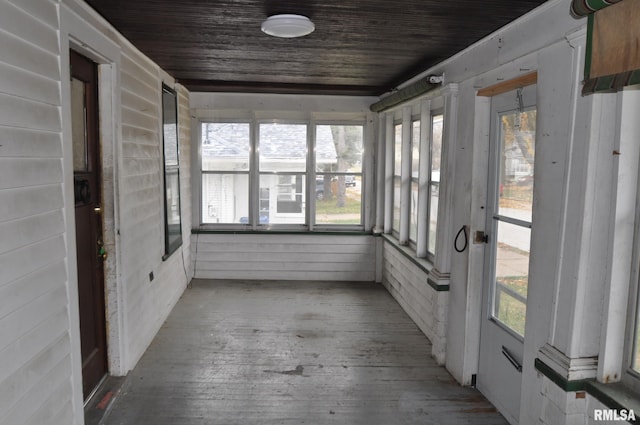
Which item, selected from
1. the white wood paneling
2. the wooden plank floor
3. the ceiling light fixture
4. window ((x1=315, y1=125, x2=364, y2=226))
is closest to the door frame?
the white wood paneling

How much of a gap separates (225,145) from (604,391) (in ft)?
18.1

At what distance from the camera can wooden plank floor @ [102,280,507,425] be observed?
324 centimetres

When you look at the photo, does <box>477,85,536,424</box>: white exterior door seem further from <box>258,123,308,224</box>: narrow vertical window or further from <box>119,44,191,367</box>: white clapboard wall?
<box>258,123,308,224</box>: narrow vertical window

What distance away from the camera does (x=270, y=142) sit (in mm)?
6738

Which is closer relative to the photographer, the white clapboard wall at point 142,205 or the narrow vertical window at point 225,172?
the white clapboard wall at point 142,205

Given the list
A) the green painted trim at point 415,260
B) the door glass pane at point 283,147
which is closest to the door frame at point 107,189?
the green painted trim at point 415,260

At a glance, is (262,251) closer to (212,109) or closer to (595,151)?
(212,109)

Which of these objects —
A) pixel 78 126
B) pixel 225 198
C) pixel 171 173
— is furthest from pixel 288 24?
pixel 225 198

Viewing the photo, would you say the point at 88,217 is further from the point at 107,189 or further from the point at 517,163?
the point at 517,163

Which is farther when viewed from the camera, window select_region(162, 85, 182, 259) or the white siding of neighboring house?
window select_region(162, 85, 182, 259)

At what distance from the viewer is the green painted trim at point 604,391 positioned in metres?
2.03

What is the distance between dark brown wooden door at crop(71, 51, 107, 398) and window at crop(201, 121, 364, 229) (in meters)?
3.32

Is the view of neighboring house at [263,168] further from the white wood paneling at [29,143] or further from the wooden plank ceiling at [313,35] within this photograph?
the white wood paneling at [29,143]

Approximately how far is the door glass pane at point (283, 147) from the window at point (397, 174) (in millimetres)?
1313
